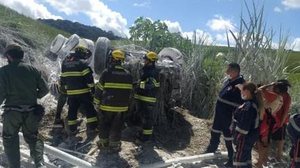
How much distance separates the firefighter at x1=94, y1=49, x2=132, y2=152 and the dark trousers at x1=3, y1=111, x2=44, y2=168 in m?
1.25

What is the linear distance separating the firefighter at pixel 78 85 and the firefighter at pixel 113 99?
541 millimetres

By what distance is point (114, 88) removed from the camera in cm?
798

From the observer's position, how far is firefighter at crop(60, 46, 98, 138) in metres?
8.59

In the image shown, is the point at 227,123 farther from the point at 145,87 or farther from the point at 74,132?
the point at 74,132

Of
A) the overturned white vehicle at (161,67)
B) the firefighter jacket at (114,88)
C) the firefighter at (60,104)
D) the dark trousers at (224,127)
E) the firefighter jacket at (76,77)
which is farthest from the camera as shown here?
the overturned white vehicle at (161,67)

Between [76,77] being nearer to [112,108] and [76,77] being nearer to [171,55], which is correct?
[112,108]

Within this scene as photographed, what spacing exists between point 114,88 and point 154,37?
400 centimetres

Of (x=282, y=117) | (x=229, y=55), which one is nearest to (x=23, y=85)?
(x=282, y=117)

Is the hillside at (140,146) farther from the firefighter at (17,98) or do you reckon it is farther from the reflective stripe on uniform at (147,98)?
the reflective stripe on uniform at (147,98)

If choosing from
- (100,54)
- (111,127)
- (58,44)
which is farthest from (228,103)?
(58,44)

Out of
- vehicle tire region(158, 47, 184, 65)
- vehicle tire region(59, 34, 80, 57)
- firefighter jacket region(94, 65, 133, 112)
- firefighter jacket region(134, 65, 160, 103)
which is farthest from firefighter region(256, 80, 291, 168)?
vehicle tire region(59, 34, 80, 57)

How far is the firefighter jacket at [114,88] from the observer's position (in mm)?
7965

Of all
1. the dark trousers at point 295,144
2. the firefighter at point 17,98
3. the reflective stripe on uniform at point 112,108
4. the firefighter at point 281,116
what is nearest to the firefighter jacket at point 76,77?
the reflective stripe on uniform at point 112,108

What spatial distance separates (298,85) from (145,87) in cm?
527
